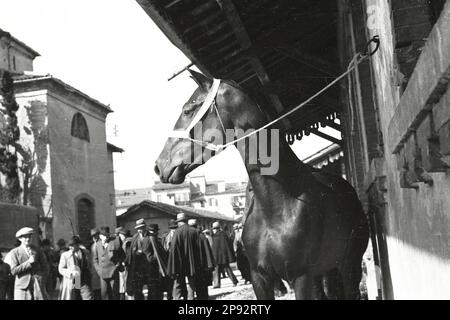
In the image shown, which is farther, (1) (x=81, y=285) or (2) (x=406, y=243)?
(1) (x=81, y=285)

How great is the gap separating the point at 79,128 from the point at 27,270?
17166 mm

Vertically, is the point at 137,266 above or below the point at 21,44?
below

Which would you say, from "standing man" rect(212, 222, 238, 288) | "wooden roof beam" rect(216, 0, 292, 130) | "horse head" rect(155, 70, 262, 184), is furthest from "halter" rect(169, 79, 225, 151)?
"standing man" rect(212, 222, 238, 288)

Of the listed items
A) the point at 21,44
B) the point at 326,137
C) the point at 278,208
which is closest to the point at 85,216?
the point at 21,44

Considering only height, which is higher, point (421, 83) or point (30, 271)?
point (421, 83)

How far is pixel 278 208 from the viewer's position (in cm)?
416

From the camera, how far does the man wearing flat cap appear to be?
432 inches

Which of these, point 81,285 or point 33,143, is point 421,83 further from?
point 33,143

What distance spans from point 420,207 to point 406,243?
0.64m

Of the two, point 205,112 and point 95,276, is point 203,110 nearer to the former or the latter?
point 205,112

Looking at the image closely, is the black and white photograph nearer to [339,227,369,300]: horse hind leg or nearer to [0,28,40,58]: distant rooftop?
[339,227,369,300]: horse hind leg

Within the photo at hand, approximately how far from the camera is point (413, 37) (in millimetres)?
2285

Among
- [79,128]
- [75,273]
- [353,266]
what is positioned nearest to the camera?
[353,266]

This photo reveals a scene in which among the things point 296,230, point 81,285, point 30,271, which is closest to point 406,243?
point 296,230
